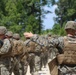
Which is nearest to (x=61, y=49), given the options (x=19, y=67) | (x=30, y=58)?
(x=19, y=67)

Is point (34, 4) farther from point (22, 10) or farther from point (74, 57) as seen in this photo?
point (74, 57)

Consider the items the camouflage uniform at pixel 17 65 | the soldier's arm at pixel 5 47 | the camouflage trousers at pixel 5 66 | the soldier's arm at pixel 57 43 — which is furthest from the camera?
the camouflage uniform at pixel 17 65

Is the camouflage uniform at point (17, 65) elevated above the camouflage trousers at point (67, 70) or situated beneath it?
situated beneath

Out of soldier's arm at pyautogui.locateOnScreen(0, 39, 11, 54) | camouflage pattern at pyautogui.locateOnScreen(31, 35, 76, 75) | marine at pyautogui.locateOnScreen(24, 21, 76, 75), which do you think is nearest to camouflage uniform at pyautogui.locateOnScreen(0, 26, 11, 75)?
soldier's arm at pyautogui.locateOnScreen(0, 39, 11, 54)

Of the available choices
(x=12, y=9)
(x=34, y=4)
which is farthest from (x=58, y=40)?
(x=34, y=4)

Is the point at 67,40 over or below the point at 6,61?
over

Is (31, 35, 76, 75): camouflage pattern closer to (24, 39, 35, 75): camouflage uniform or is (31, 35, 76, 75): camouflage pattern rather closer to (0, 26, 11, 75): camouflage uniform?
(0, 26, 11, 75): camouflage uniform

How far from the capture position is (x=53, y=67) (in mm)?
7703

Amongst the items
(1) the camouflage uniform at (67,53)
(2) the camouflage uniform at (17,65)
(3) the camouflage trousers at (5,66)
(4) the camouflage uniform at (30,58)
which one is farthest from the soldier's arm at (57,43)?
(4) the camouflage uniform at (30,58)

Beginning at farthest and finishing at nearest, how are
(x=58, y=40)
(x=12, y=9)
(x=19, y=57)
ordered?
(x=12, y=9)
(x=19, y=57)
(x=58, y=40)

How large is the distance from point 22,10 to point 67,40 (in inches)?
1628

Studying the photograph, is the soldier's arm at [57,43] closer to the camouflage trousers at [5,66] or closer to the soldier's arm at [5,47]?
the soldier's arm at [5,47]

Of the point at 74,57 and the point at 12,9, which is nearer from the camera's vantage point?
the point at 74,57

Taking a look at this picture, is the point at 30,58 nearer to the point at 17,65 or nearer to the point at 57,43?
the point at 17,65
